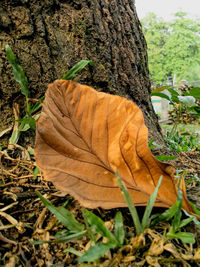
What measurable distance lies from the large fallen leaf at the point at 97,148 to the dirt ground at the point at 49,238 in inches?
3.6

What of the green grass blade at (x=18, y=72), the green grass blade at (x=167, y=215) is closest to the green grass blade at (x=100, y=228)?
the green grass blade at (x=167, y=215)

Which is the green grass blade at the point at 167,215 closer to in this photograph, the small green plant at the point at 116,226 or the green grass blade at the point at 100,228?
the small green plant at the point at 116,226

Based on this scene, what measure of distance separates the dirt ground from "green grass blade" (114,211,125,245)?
19 mm

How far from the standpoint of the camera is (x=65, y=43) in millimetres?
1135

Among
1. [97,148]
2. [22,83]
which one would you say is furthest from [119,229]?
[22,83]

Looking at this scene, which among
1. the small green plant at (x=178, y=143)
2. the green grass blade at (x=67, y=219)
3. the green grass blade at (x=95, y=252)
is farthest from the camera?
the small green plant at (x=178, y=143)

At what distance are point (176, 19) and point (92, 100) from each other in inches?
1533

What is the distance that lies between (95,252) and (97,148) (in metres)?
0.28

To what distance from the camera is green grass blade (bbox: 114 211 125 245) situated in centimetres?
58

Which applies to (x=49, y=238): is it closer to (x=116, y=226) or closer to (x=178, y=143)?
(x=116, y=226)

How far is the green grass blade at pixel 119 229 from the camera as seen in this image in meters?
0.58

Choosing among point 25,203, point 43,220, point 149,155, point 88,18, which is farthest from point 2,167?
point 88,18

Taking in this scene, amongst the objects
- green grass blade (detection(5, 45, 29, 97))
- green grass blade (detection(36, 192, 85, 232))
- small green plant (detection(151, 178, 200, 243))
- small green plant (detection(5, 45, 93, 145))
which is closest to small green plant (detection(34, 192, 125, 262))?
green grass blade (detection(36, 192, 85, 232))

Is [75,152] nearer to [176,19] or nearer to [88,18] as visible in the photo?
[88,18]
